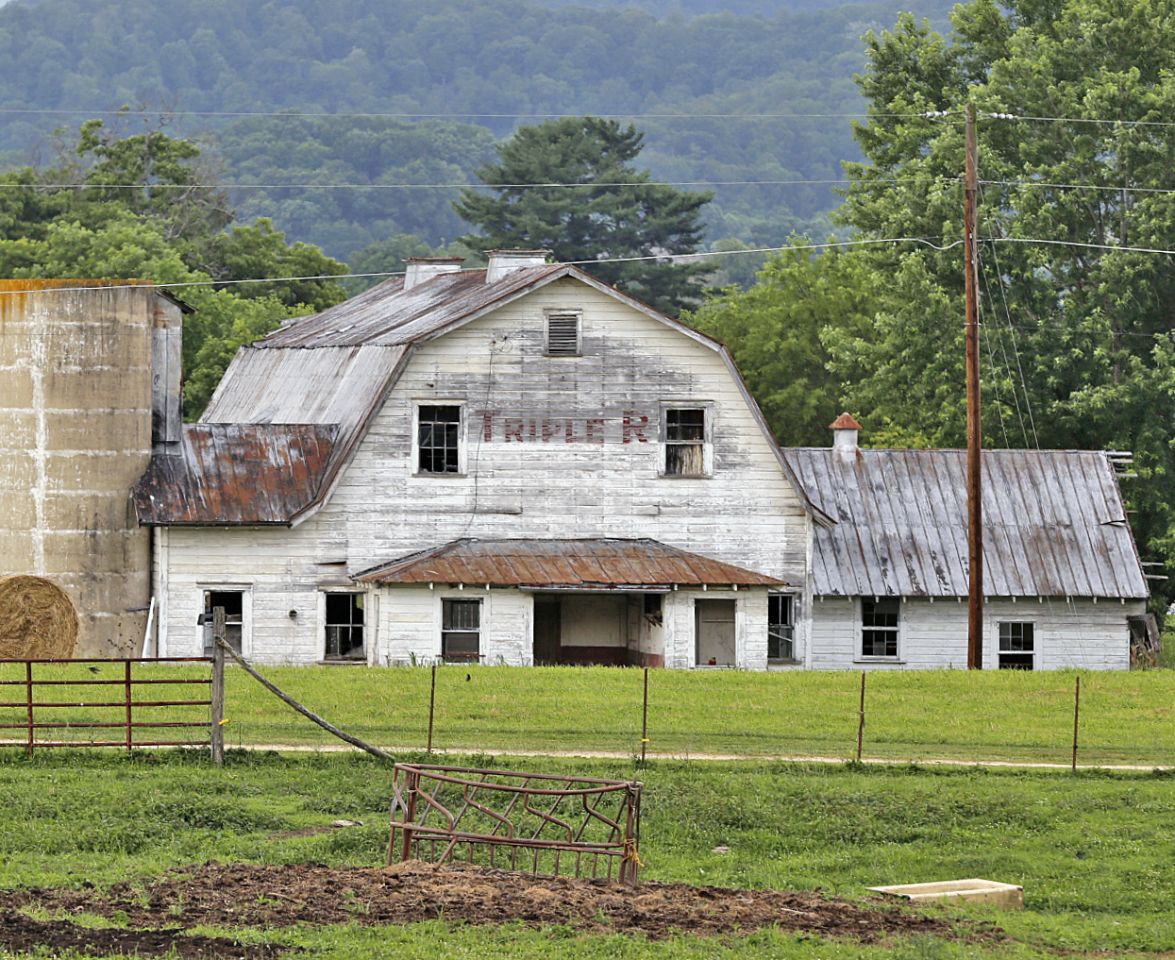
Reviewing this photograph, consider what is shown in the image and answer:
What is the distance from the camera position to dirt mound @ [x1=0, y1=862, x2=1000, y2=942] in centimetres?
1944

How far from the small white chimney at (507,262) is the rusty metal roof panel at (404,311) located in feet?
1.04

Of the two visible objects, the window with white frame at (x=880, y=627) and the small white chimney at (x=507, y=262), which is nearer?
the window with white frame at (x=880, y=627)

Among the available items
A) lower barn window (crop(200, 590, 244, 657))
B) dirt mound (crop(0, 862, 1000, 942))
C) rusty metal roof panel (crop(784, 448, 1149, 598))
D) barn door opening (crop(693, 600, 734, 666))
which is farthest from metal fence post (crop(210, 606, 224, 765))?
rusty metal roof panel (crop(784, 448, 1149, 598))

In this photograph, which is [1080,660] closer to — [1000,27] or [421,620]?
[421,620]

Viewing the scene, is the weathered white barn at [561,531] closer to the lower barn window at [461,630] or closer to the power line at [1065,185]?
the lower barn window at [461,630]

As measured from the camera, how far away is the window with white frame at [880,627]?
4716 cm

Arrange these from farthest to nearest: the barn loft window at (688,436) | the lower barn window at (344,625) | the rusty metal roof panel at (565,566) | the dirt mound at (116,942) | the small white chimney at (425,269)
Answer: the small white chimney at (425,269)
the barn loft window at (688,436)
the lower barn window at (344,625)
the rusty metal roof panel at (565,566)
the dirt mound at (116,942)

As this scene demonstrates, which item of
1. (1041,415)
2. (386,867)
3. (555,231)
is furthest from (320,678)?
(555,231)

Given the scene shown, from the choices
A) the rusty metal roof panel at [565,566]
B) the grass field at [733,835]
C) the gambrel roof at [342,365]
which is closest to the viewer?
→ the grass field at [733,835]

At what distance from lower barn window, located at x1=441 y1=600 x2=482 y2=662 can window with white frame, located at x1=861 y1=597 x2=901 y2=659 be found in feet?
28.4

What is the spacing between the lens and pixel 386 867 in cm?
2150

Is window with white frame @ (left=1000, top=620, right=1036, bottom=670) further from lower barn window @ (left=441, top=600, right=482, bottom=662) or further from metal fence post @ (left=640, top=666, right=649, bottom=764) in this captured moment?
metal fence post @ (left=640, top=666, right=649, bottom=764)

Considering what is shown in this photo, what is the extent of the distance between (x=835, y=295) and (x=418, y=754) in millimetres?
52924

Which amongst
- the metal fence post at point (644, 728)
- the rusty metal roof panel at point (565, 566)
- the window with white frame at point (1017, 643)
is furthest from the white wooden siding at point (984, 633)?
the metal fence post at point (644, 728)
